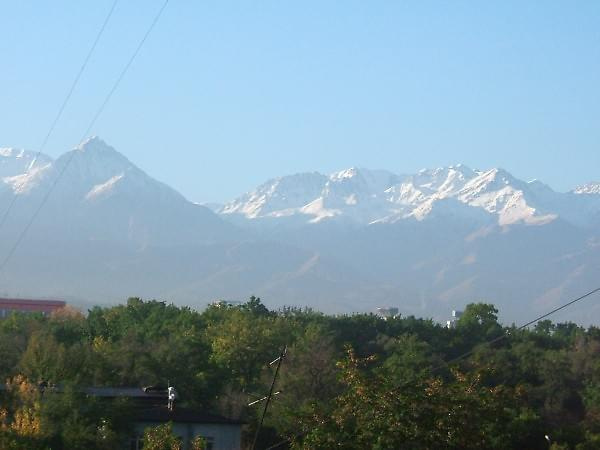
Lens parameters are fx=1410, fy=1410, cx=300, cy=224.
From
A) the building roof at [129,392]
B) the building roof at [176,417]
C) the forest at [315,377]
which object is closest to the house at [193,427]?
the building roof at [176,417]

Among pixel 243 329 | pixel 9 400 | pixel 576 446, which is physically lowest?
pixel 576 446

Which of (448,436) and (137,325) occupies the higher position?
(137,325)

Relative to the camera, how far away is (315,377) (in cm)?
7400

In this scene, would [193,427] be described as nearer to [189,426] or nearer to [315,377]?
[189,426]

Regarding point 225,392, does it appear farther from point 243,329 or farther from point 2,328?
point 2,328

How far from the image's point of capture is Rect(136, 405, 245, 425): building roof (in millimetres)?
51281

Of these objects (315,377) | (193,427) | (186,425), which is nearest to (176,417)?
(186,425)

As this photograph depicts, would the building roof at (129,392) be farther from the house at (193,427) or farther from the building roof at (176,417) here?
the house at (193,427)

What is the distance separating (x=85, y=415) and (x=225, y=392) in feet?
84.2

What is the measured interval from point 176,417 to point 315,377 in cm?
2275

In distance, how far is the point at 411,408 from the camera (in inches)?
1255

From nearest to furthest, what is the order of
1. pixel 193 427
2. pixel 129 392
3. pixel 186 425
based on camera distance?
pixel 186 425, pixel 193 427, pixel 129 392

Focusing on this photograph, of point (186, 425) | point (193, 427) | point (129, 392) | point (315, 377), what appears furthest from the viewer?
point (315, 377)

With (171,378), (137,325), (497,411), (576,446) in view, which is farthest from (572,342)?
(497,411)
